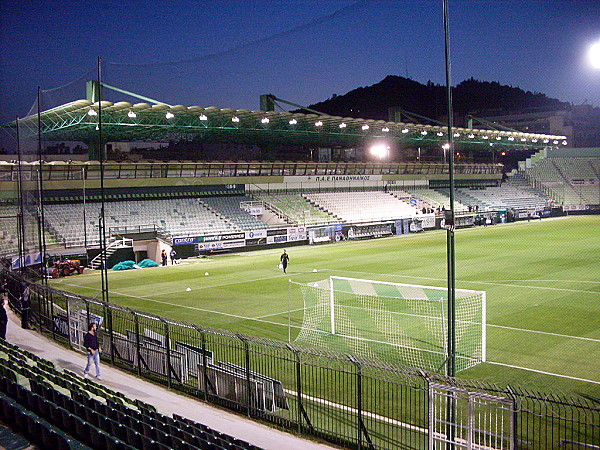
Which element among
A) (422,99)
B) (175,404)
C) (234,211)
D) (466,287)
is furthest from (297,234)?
(422,99)

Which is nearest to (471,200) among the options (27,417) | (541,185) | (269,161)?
(541,185)

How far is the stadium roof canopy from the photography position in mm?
43500

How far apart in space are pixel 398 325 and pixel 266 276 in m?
14.8

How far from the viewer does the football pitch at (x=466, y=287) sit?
16.5m

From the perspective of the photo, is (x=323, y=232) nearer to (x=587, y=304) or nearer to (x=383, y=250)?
(x=383, y=250)

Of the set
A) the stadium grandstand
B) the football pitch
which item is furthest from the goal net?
the football pitch

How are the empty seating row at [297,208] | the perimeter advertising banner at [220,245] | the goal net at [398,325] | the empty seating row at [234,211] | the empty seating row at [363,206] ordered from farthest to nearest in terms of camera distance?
the empty seating row at [363,206] < the empty seating row at [297,208] < the empty seating row at [234,211] < the perimeter advertising banner at [220,245] < the goal net at [398,325]

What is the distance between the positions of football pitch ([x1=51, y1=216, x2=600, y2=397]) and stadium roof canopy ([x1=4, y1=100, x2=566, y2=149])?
11929 mm

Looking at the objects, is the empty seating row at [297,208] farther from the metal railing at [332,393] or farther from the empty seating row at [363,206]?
the metal railing at [332,393]

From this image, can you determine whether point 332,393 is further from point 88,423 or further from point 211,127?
point 211,127

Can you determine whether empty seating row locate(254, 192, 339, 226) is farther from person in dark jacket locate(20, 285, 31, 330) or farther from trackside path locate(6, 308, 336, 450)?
trackside path locate(6, 308, 336, 450)

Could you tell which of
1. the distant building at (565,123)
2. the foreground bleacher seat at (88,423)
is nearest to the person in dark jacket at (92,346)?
the foreground bleacher seat at (88,423)

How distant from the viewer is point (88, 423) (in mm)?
8195

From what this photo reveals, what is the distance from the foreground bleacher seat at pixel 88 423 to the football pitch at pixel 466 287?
8714 mm
